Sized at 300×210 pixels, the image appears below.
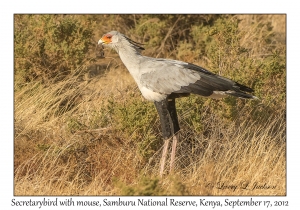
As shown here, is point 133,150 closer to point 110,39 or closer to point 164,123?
point 164,123

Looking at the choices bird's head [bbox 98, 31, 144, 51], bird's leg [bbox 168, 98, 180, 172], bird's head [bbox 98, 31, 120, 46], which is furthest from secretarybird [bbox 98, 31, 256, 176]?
bird's head [bbox 98, 31, 120, 46]

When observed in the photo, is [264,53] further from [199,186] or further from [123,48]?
[199,186]

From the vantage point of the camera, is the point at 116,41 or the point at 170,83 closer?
the point at 170,83

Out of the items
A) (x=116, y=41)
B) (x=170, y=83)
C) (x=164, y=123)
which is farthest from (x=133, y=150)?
(x=116, y=41)

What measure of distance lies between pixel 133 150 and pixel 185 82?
907 mm

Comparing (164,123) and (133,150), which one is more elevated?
(164,123)

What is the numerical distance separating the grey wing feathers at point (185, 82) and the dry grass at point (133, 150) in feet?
1.60

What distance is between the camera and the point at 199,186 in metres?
Answer: 4.62

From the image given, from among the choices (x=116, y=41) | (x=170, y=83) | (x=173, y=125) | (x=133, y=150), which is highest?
(x=116, y=41)

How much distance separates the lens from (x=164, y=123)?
5137 mm

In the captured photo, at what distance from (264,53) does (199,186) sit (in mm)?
4052

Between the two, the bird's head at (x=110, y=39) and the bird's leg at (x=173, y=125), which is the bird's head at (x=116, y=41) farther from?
the bird's leg at (x=173, y=125)

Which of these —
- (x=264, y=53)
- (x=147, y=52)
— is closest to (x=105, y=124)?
(x=147, y=52)

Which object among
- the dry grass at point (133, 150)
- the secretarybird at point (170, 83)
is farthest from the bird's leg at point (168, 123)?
the dry grass at point (133, 150)
